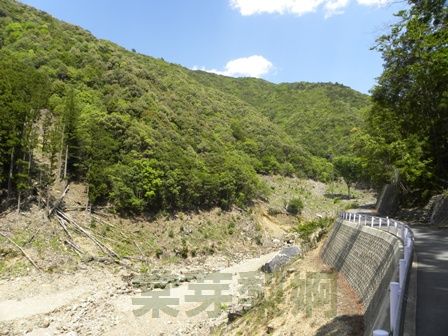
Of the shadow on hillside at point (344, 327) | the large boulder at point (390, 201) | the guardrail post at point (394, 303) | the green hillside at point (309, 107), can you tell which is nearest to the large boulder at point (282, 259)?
the large boulder at point (390, 201)

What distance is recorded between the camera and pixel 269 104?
144 m

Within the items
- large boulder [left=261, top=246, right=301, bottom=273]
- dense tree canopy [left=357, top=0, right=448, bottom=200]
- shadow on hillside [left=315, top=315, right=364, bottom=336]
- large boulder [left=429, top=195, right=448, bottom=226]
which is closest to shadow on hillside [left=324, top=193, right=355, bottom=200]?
dense tree canopy [left=357, top=0, right=448, bottom=200]

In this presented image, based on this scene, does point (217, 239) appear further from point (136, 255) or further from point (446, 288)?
point (446, 288)

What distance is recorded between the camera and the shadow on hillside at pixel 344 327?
10.1 meters

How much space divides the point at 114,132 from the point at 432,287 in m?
42.4

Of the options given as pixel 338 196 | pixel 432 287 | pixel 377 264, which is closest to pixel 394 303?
pixel 432 287

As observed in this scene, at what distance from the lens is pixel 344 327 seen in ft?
34.5

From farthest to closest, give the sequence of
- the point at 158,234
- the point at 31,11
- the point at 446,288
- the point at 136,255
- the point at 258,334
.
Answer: the point at 31,11
the point at 158,234
the point at 136,255
the point at 258,334
the point at 446,288

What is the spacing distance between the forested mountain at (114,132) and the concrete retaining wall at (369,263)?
26550mm

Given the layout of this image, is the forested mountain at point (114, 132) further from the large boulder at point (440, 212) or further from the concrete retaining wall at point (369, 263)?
the large boulder at point (440, 212)

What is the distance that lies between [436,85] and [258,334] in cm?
2024

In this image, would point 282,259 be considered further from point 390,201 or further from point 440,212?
point 390,201

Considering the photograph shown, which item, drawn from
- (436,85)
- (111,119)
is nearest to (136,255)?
(111,119)

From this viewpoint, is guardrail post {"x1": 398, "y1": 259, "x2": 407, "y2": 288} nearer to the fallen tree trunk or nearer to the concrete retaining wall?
the concrete retaining wall
